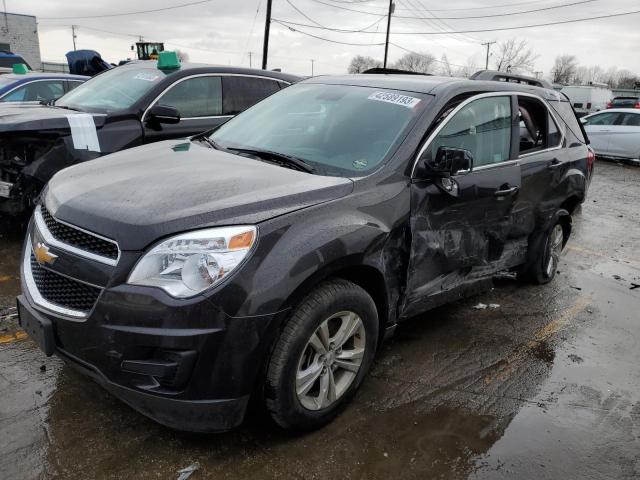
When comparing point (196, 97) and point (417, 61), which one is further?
point (417, 61)

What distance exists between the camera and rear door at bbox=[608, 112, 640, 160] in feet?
51.0

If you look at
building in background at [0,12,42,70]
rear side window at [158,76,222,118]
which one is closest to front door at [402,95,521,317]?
rear side window at [158,76,222,118]

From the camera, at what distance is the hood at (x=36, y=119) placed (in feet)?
15.7

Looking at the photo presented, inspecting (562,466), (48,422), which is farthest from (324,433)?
(48,422)

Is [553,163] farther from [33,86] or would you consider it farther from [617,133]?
[617,133]

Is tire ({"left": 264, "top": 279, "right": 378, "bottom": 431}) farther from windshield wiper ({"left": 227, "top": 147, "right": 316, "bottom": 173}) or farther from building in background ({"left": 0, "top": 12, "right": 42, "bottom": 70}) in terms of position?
building in background ({"left": 0, "top": 12, "right": 42, "bottom": 70})

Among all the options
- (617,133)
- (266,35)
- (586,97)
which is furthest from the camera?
(586,97)

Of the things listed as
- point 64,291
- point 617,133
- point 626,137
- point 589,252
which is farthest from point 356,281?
point 617,133

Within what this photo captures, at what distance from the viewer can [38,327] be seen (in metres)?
2.56

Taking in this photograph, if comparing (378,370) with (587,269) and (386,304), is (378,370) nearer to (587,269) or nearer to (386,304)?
(386,304)

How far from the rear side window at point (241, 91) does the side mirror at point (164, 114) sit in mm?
1025

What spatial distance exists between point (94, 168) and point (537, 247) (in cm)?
367

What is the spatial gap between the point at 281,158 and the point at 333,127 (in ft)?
1.47

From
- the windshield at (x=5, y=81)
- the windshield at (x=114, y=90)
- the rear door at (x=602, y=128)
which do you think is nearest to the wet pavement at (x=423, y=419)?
the windshield at (x=114, y=90)
